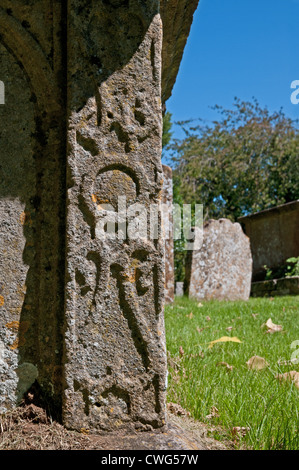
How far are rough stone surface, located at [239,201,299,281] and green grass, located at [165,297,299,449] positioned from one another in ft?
16.2

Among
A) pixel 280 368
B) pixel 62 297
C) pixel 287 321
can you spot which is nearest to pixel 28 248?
pixel 62 297

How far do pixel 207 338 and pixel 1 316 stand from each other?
222cm

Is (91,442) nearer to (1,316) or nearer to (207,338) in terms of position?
(1,316)

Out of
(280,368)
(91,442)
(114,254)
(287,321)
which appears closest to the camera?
(91,442)

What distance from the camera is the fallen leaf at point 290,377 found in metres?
2.47

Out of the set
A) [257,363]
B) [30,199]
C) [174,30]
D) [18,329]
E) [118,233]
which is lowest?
[257,363]

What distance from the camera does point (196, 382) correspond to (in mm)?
2402

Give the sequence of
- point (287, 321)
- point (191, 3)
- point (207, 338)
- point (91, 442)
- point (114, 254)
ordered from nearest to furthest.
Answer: point (91, 442), point (114, 254), point (191, 3), point (207, 338), point (287, 321)

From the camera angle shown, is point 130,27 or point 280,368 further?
point 280,368

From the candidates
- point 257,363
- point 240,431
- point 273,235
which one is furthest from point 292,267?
point 240,431

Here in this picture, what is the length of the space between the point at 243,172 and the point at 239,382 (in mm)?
14484

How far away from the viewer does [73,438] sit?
167cm

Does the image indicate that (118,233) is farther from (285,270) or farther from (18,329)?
(285,270)

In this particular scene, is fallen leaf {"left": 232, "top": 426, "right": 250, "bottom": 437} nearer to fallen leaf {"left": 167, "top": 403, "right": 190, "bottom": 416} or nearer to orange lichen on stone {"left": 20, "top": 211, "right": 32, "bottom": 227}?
fallen leaf {"left": 167, "top": 403, "right": 190, "bottom": 416}
